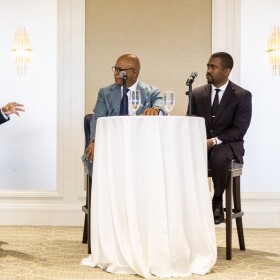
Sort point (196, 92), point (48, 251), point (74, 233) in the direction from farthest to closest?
point (74, 233), point (196, 92), point (48, 251)

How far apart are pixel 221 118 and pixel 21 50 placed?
234 centimetres

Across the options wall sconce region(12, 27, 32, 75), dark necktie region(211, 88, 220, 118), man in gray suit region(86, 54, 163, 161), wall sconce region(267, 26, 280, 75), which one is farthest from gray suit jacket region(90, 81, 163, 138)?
wall sconce region(267, 26, 280, 75)

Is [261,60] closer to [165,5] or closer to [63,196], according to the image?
[165,5]

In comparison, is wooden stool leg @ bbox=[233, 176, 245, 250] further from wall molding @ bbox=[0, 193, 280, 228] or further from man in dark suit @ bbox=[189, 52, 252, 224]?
wall molding @ bbox=[0, 193, 280, 228]

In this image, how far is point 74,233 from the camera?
542 cm

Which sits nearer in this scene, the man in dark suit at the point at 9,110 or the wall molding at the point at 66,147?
the man in dark suit at the point at 9,110

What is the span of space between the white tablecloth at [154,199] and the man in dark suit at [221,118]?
70 centimetres

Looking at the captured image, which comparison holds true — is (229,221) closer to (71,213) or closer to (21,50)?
(71,213)

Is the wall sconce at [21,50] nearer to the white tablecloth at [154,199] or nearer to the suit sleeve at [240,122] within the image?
the suit sleeve at [240,122]

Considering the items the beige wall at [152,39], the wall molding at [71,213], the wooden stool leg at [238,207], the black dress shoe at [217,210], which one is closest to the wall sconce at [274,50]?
the beige wall at [152,39]

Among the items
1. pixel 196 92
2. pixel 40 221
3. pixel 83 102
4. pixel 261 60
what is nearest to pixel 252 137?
pixel 261 60

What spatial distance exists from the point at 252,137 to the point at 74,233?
202cm

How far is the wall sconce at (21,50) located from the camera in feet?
19.7

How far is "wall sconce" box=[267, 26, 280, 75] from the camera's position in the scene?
594cm
